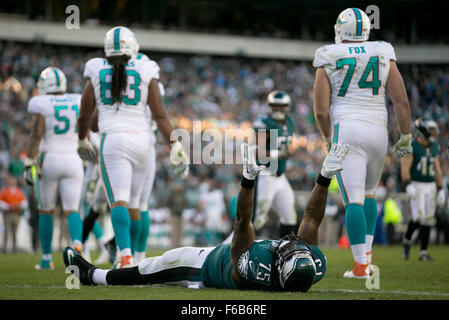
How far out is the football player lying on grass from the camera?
174 inches

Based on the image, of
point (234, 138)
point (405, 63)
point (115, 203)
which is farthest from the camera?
point (405, 63)

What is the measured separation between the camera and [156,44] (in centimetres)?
3434

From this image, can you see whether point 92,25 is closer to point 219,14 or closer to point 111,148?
point 219,14

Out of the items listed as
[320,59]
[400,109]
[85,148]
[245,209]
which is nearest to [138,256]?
[85,148]

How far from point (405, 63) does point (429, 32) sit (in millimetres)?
2026

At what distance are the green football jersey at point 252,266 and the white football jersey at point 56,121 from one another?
4.15 meters

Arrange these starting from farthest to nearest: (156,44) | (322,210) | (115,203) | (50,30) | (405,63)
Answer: (405,63)
(156,44)
(50,30)
(115,203)
(322,210)

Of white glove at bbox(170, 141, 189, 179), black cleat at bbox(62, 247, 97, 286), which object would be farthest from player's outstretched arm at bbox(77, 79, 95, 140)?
black cleat at bbox(62, 247, 97, 286)

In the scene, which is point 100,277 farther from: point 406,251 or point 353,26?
point 406,251

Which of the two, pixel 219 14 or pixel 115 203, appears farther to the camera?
pixel 219 14

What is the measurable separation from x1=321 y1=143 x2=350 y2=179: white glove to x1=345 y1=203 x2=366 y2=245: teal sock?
1631mm

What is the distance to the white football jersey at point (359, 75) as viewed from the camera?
648 centimetres

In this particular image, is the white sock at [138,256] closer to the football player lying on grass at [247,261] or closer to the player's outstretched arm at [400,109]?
the football player lying on grass at [247,261]

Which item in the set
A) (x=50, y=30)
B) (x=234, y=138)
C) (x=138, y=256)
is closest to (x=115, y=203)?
(x=138, y=256)
